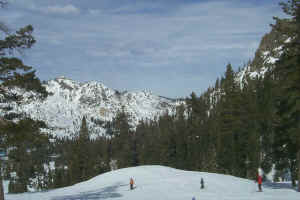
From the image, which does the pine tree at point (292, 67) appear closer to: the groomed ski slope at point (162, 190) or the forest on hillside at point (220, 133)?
the forest on hillside at point (220, 133)

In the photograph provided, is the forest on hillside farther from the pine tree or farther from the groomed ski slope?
the groomed ski slope

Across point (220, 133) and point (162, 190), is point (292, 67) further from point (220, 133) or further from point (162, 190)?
point (220, 133)

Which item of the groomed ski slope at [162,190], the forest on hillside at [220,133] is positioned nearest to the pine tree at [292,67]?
the forest on hillside at [220,133]

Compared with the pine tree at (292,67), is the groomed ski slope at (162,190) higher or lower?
lower

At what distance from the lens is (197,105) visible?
305 feet

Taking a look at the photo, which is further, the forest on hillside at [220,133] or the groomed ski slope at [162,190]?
the groomed ski slope at [162,190]

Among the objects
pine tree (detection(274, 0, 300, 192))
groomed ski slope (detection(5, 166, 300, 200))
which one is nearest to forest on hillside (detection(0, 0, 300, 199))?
pine tree (detection(274, 0, 300, 192))

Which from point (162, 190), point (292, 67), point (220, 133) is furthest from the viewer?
point (220, 133)

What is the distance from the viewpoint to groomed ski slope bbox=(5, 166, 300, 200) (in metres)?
25.2

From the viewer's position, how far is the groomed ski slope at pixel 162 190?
2522 cm

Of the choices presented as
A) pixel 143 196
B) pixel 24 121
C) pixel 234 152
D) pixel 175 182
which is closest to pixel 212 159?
pixel 234 152

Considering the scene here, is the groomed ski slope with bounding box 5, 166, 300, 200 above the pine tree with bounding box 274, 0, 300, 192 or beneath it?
beneath

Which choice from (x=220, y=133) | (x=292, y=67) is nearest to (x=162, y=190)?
(x=292, y=67)

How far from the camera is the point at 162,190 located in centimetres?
3094
